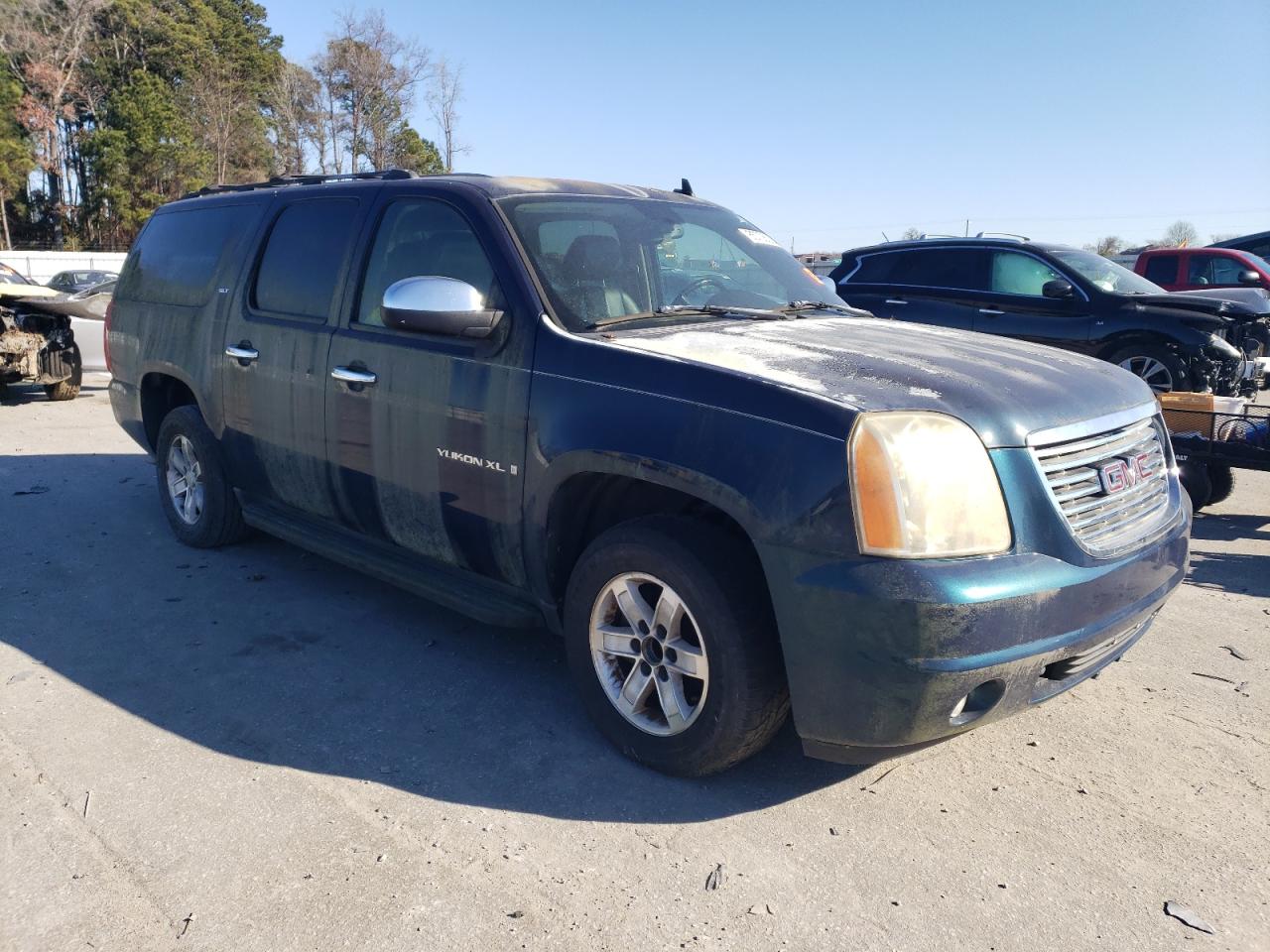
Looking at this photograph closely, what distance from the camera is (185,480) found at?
5707 mm

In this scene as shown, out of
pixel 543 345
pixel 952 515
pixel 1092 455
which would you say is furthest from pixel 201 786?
pixel 1092 455

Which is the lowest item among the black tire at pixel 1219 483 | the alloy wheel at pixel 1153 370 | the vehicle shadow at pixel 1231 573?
the vehicle shadow at pixel 1231 573

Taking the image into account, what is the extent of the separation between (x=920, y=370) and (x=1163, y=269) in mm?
14045

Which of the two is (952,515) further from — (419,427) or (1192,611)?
(1192,611)

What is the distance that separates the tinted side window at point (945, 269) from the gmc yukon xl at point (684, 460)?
6.12 metres

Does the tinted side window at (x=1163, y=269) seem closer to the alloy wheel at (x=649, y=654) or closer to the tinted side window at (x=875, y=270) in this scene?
the tinted side window at (x=875, y=270)

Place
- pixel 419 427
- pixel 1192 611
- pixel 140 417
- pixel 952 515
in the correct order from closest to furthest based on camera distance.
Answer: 1. pixel 952 515
2. pixel 419 427
3. pixel 1192 611
4. pixel 140 417

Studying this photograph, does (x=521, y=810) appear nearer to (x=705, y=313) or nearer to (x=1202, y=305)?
(x=705, y=313)

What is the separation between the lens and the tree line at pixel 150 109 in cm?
4119

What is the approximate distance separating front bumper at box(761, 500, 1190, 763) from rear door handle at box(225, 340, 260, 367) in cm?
312

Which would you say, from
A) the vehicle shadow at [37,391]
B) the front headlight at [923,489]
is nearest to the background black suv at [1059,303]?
the front headlight at [923,489]

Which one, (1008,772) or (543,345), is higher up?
(543,345)

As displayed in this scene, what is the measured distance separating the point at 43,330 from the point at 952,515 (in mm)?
11778

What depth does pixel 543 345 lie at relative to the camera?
3436 millimetres
